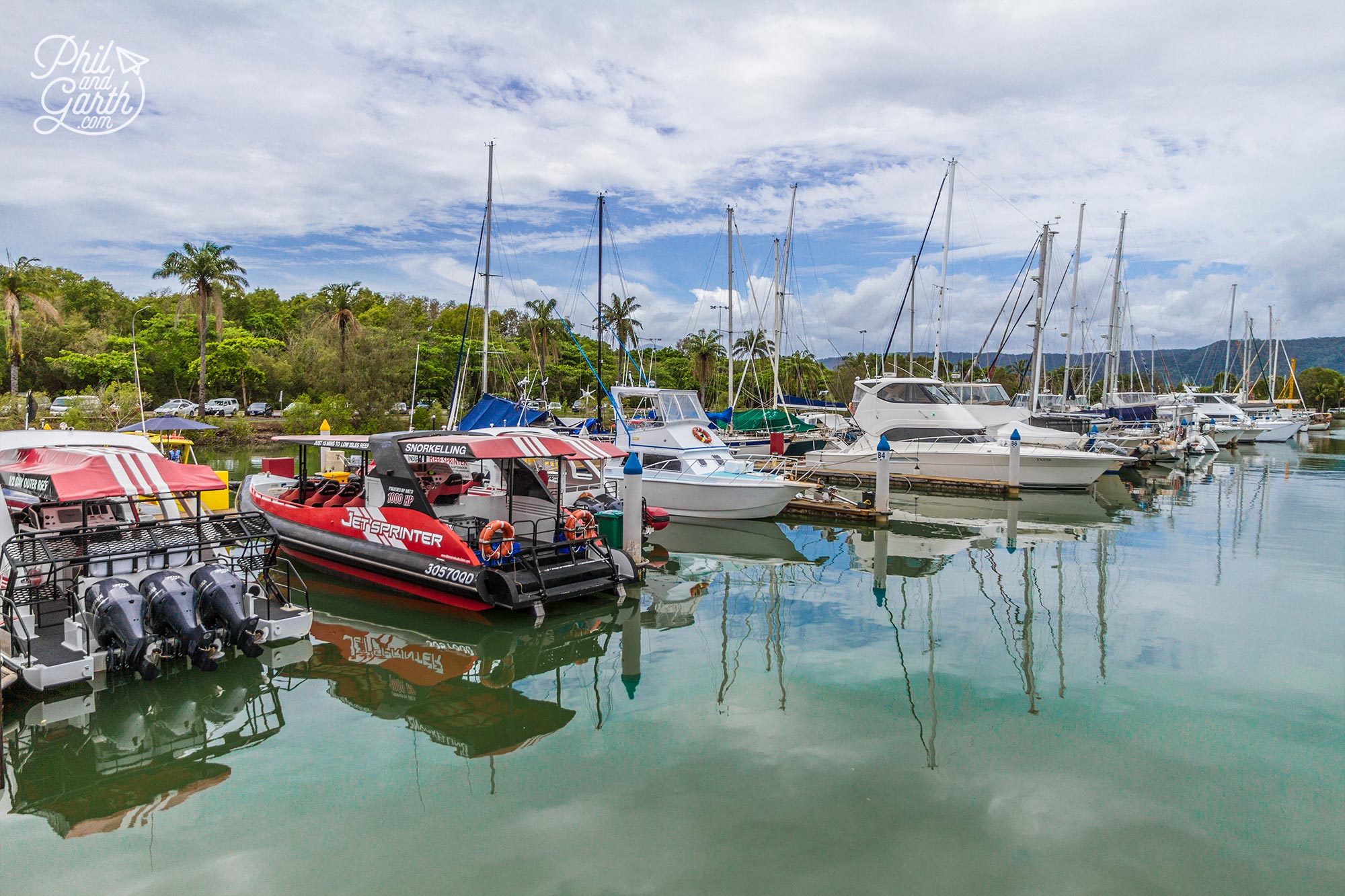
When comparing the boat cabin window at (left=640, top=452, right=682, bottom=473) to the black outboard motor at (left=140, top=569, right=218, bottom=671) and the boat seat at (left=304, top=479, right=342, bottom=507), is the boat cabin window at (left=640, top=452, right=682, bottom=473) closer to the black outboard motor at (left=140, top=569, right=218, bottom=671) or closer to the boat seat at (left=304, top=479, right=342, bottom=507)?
the boat seat at (left=304, top=479, right=342, bottom=507)

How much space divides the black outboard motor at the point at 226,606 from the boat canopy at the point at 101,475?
97 cm

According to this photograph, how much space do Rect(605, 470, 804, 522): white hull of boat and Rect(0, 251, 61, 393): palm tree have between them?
32604 mm

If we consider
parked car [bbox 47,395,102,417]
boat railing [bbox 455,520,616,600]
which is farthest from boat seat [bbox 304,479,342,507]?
parked car [bbox 47,395,102,417]

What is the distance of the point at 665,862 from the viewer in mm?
5387

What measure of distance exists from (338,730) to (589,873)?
10.8ft

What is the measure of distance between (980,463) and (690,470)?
1108 cm

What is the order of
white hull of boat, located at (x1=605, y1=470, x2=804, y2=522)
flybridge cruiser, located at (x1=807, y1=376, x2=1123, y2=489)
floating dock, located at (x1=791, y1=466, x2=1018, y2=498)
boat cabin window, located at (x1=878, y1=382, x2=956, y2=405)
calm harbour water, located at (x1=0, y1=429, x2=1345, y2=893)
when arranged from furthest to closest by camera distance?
boat cabin window, located at (x1=878, y1=382, x2=956, y2=405), flybridge cruiser, located at (x1=807, y1=376, x2=1123, y2=489), floating dock, located at (x1=791, y1=466, x2=1018, y2=498), white hull of boat, located at (x1=605, y1=470, x2=804, y2=522), calm harbour water, located at (x1=0, y1=429, x2=1345, y2=893)

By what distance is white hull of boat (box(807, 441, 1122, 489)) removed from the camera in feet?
79.7

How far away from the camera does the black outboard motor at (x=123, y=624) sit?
759cm

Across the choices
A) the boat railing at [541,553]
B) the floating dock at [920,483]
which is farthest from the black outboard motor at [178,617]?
the floating dock at [920,483]

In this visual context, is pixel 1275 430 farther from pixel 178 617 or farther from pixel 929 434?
pixel 178 617

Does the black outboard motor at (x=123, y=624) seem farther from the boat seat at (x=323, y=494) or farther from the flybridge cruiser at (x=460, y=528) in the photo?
the boat seat at (x=323, y=494)

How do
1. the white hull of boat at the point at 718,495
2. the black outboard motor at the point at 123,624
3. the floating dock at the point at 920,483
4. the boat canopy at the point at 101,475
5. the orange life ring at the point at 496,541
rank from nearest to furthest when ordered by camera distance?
1. the black outboard motor at the point at 123,624
2. the boat canopy at the point at 101,475
3. the orange life ring at the point at 496,541
4. the white hull of boat at the point at 718,495
5. the floating dock at the point at 920,483

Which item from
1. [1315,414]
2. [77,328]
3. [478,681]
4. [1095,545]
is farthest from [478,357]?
[1315,414]
